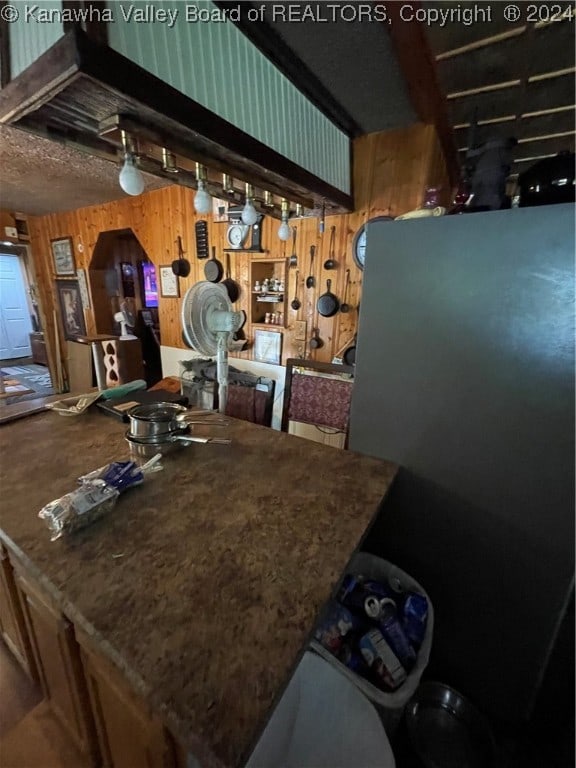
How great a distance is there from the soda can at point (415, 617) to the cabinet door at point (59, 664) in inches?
37.2

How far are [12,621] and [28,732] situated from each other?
0.39 metres

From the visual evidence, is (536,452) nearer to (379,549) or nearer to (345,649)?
→ (379,549)

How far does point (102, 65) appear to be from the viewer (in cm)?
79

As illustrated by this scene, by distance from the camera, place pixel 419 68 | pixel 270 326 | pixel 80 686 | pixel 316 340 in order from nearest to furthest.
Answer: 1. pixel 80 686
2. pixel 419 68
3. pixel 316 340
4. pixel 270 326

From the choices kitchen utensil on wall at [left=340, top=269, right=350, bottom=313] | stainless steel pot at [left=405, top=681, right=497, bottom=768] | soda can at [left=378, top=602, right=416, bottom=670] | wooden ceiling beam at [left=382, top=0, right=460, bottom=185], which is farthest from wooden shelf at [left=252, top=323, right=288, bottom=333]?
stainless steel pot at [left=405, top=681, right=497, bottom=768]

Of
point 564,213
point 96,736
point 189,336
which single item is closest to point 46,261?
point 189,336

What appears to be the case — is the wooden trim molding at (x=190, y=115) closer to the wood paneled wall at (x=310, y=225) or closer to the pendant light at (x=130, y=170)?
the pendant light at (x=130, y=170)

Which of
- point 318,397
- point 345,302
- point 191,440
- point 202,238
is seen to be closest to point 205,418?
point 191,440

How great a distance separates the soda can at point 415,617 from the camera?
101 cm

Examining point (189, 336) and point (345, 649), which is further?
point (189, 336)

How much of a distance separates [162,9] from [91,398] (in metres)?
1.54

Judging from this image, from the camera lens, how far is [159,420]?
1251 mm

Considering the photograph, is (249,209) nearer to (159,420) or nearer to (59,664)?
(159,420)

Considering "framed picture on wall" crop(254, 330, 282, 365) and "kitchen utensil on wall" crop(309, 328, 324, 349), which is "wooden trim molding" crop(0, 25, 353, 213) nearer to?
"kitchen utensil on wall" crop(309, 328, 324, 349)
